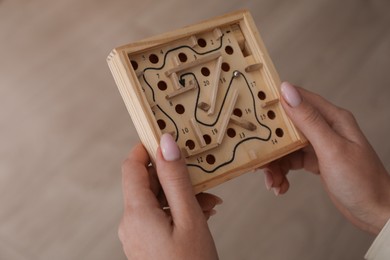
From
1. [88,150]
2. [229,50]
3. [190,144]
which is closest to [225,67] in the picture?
[229,50]

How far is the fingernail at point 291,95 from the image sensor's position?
62cm

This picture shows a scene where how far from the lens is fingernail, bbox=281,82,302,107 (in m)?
0.62

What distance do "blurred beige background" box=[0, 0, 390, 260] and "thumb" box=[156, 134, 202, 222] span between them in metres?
0.40

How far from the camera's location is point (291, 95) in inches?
24.6

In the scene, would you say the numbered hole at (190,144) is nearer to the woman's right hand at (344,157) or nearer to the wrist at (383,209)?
the woman's right hand at (344,157)

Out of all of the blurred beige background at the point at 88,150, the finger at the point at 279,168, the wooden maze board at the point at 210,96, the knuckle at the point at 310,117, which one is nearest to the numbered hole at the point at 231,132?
the wooden maze board at the point at 210,96

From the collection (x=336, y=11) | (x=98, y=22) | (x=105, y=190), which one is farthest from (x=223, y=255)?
(x=336, y=11)

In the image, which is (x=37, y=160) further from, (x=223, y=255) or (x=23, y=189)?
(x=223, y=255)


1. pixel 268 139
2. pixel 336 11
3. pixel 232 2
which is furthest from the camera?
pixel 336 11

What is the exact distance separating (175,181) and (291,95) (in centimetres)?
22

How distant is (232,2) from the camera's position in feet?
3.63

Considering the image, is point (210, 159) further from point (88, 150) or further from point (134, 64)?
point (88, 150)

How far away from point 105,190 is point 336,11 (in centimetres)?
82

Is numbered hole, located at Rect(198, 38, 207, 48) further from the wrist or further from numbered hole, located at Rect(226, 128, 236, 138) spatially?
the wrist
